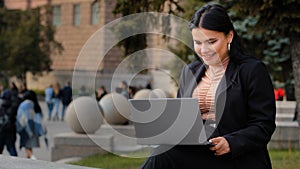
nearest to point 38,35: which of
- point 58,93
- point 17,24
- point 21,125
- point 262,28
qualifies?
point 17,24

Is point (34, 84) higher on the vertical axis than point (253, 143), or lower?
lower

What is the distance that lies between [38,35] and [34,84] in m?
11.9

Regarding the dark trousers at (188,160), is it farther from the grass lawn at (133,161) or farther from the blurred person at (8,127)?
the blurred person at (8,127)

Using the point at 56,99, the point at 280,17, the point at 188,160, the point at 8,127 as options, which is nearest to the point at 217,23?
the point at 188,160

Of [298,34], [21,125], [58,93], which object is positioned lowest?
[58,93]

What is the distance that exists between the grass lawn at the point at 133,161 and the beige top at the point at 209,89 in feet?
19.2

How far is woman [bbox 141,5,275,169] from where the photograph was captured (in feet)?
10.9

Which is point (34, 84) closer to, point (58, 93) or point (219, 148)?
point (58, 93)

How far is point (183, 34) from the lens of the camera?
3789 mm

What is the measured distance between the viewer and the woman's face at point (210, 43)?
342cm

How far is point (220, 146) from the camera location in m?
3.29

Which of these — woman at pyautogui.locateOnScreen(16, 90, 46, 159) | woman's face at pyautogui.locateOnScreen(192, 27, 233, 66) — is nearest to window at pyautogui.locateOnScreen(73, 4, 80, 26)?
→ woman at pyautogui.locateOnScreen(16, 90, 46, 159)

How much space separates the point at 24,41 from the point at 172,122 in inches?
1709

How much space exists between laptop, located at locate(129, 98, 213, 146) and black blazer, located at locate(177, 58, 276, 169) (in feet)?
0.55
